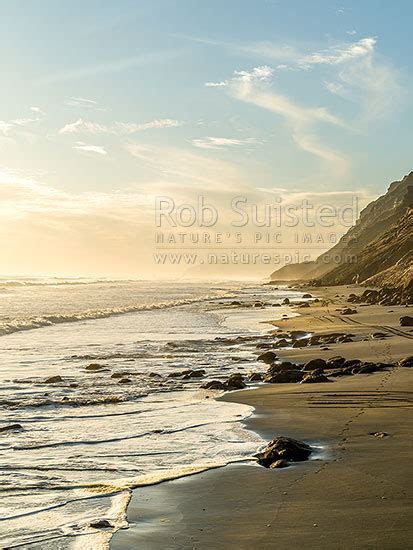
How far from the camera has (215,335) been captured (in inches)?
1281

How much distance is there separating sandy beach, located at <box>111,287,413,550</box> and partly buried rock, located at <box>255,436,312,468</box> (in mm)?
178

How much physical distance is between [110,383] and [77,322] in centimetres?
2751

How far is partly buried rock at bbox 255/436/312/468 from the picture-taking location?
352 inches

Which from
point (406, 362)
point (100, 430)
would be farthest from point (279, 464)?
point (406, 362)

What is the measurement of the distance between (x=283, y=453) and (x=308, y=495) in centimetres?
161

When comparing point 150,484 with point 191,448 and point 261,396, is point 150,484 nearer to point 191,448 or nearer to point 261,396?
point 191,448

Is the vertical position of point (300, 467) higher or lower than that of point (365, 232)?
lower

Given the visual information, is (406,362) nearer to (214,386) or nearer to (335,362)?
(335,362)

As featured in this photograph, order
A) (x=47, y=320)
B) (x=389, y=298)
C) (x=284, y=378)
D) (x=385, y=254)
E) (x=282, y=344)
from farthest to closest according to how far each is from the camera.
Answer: (x=385, y=254) → (x=389, y=298) → (x=47, y=320) → (x=282, y=344) → (x=284, y=378)

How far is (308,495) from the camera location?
24.3 ft

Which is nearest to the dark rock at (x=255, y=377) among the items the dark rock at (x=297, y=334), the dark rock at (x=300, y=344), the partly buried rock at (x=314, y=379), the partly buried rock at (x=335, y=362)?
the partly buried rock at (x=314, y=379)

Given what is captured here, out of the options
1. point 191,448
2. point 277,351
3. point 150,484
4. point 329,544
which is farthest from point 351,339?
point 329,544

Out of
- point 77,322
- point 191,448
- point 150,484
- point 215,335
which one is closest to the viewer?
point 150,484

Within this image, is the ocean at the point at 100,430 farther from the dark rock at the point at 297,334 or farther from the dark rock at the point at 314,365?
the dark rock at the point at 297,334
